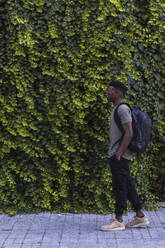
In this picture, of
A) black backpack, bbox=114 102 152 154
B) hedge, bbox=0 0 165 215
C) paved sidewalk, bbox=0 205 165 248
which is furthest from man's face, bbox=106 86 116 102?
paved sidewalk, bbox=0 205 165 248

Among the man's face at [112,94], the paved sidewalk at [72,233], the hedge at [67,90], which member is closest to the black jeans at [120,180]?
the paved sidewalk at [72,233]

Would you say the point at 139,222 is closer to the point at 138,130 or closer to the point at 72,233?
the point at 72,233

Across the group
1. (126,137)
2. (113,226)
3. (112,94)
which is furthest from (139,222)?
(112,94)

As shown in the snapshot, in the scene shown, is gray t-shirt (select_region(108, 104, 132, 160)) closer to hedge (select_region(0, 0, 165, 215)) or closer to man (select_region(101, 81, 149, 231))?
man (select_region(101, 81, 149, 231))

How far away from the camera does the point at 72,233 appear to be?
5.58 meters

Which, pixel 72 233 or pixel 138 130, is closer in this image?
pixel 138 130

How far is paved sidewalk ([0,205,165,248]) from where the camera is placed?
516cm

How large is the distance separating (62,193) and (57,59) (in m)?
2.02

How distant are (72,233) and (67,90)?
2066mm

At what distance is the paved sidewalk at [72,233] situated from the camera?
5160mm

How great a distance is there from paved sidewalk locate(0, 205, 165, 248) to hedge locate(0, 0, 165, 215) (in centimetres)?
31

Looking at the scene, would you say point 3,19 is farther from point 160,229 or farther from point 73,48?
point 160,229

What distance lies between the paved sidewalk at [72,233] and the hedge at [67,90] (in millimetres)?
313

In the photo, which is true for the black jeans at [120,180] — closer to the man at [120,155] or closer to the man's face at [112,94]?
the man at [120,155]
